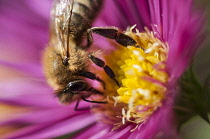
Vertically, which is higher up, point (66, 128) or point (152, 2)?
point (152, 2)

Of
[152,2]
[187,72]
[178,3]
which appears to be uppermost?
[152,2]

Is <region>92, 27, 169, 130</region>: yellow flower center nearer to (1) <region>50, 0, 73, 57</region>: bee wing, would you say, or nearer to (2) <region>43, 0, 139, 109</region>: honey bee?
(2) <region>43, 0, 139, 109</region>: honey bee

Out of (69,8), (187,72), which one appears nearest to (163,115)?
(187,72)

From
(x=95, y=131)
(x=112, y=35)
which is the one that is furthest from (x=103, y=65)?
(x=95, y=131)

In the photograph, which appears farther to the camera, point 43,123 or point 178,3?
point 43,123

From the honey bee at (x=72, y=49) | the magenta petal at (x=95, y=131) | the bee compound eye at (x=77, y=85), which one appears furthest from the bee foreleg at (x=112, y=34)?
the magenta petal at (x=95, y=131)

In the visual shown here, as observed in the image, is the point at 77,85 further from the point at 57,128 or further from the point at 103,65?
the point at 57,128

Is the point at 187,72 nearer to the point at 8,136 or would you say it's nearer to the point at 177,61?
the point at 177,61
